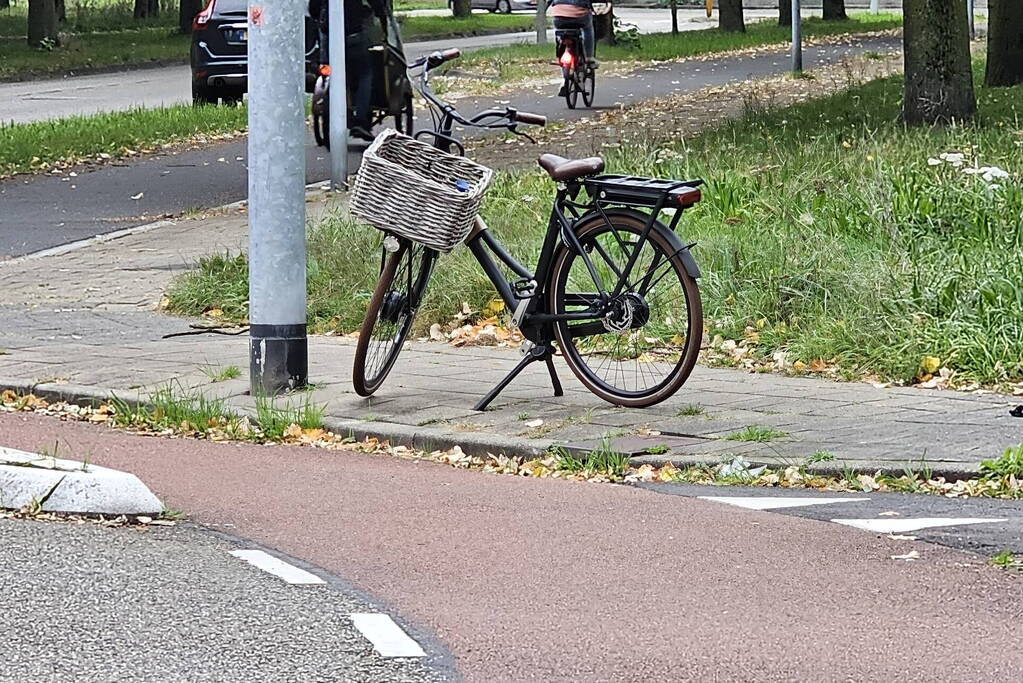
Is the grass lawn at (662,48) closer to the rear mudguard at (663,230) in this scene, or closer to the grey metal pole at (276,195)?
the grey metal pole at (276,195)

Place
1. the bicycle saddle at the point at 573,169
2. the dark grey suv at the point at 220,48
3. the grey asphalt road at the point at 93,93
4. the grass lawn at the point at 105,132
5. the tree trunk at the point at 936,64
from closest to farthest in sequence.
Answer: the bicycle saddle at the point at 573,169
the tree trunk at the point at 936,64
the grass lawn at the point at 105,132
the dark grey suv at the point at 220,48
the grey asphalt road at the point at 93,93

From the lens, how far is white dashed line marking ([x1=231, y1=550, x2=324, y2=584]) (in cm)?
545

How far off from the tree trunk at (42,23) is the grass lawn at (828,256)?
27.3 metres

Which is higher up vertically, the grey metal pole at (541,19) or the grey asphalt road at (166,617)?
the grey metal pole at (541,19)

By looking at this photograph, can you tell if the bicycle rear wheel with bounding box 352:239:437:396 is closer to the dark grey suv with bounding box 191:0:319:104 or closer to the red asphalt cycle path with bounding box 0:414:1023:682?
the red asphalt cycle path with bounding box 0:414:1023:682

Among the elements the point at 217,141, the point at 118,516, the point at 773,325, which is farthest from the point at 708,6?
the point at 118,516

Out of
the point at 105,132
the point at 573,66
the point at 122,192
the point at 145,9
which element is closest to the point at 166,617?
the point at 122,192

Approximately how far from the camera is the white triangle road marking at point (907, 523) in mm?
5961

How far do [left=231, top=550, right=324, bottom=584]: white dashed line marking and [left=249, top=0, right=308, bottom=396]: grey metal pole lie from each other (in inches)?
109

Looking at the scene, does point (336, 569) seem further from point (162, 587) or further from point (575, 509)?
point (575, 509)

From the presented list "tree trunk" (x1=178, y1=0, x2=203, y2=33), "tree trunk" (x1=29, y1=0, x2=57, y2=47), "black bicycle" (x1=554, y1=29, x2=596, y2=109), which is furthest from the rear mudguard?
"tree trunk" (x1=178, y1=0, x2=203, y2=33)

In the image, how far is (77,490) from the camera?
6.26 metres

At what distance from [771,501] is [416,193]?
7.75 ft

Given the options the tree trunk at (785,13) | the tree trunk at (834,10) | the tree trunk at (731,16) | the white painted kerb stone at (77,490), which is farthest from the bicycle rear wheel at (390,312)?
the tree trunk at (834,10)
